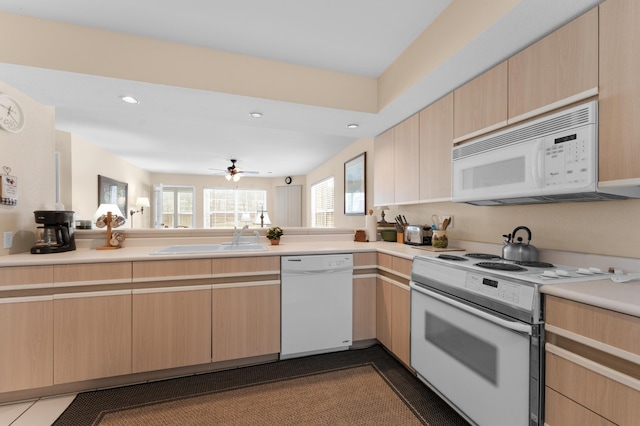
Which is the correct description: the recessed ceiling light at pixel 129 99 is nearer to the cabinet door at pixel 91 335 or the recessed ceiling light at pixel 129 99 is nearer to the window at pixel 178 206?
the cabinet door at pixel 91 335

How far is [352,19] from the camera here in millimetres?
1823

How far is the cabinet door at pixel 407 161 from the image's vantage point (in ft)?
7.98

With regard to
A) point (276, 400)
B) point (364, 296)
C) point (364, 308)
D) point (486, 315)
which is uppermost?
point (486, 315)

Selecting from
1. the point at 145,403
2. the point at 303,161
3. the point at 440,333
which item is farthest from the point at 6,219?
the point at 303,161

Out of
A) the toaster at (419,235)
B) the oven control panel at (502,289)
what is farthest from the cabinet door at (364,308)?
the oven control panel at (502,289)

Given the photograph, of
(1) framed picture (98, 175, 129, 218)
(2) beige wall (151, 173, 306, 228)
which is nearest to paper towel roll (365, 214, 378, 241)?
(1) framed picture (98, 175, 129, 218)

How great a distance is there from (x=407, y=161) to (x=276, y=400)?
2.19 m

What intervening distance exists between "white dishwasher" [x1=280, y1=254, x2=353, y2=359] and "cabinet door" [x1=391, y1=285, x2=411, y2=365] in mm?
369

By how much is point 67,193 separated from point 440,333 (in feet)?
16.2

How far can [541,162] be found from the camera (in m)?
1.36

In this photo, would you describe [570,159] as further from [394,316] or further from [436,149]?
[394,316]

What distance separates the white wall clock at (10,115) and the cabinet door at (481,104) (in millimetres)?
3174

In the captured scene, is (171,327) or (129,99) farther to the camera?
(129,99)

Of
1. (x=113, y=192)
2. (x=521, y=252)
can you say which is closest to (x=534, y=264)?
(x=521, y=252)
